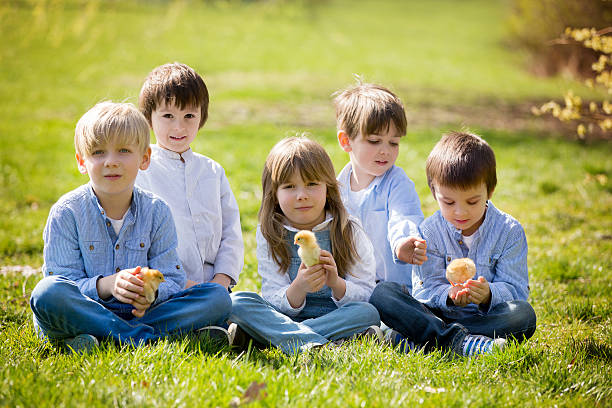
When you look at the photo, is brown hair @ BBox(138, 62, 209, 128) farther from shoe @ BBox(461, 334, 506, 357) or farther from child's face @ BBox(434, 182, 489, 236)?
shoe @ BBox(461, 334, 506, 357)

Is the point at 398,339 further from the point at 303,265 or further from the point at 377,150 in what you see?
the point at 377,150

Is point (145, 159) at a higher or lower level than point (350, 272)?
higher

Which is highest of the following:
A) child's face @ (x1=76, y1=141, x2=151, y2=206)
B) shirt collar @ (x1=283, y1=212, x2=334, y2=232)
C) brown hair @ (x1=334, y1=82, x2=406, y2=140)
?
brown hair @ (x1=334, y1=82, x2=406, y2=140)

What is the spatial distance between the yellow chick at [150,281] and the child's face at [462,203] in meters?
1.63

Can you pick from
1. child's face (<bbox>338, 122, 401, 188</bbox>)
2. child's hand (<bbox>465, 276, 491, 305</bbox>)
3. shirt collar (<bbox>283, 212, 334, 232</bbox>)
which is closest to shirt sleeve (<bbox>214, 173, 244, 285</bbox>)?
shirt collar (<bbox>283, 212, 334, 232</bbox>)

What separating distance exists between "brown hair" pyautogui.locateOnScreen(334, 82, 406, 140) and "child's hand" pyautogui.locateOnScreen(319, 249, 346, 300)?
1031 mm

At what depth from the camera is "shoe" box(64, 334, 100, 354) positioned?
10.3ft

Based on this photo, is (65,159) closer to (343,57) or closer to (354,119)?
(354,119)

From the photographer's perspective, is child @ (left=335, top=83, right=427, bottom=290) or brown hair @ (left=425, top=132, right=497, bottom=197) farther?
child @ (left=335, top=83, right=427, bottom=290)

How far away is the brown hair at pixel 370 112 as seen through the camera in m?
4.16

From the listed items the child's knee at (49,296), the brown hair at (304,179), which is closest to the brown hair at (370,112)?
the brown hair at (304,179)

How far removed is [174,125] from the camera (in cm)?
403

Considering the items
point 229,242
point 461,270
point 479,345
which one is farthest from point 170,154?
point 479,345

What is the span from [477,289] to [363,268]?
73 centimetres
